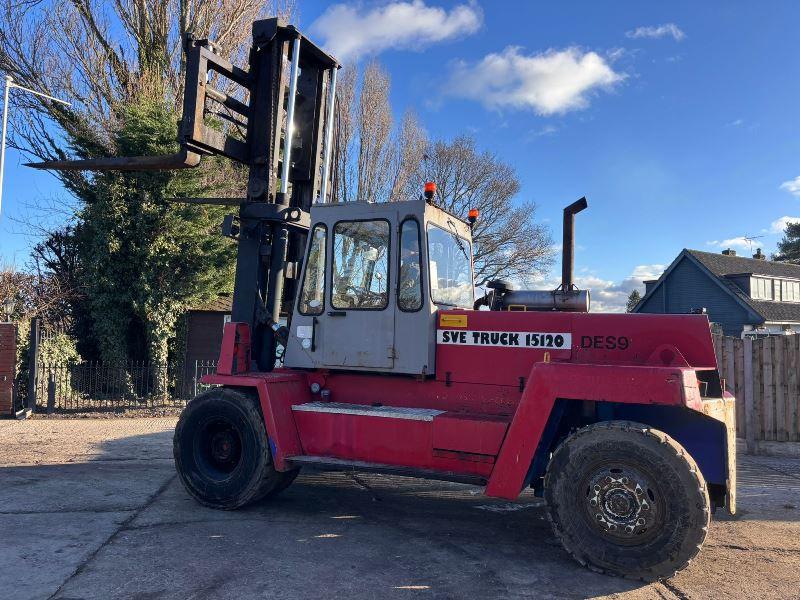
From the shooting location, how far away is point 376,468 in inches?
207

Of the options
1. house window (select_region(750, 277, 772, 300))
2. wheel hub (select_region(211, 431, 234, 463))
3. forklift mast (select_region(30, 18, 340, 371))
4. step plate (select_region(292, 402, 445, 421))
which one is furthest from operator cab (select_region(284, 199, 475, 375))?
house window (select_region(750, 277, 772, 300))

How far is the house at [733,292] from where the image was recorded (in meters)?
26.1

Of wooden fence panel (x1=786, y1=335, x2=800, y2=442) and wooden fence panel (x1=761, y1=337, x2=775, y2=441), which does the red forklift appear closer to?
wooden fence panel (x1=761, y1=337, x2=775, y2=441)

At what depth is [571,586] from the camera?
4.14m

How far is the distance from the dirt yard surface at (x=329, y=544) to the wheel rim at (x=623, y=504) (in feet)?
1.16

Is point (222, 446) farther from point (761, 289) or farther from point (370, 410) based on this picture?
point (761, 289)

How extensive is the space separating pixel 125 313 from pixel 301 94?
9554 mm

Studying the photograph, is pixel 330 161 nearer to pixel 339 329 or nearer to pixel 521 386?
pixel 339 329

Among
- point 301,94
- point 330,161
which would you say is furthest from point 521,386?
point 301,94

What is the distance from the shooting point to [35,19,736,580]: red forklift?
171 inches

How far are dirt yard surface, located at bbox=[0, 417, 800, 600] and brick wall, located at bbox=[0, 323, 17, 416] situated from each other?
5.06 metres

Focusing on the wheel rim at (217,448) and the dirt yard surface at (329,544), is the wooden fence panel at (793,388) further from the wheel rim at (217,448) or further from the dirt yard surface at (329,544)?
the wheel rim at (217,448)


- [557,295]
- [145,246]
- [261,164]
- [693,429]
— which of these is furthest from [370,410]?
[145,246]

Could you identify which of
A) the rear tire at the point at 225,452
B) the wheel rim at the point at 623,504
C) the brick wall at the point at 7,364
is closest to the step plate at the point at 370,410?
the rear tire at the point at 225,452
